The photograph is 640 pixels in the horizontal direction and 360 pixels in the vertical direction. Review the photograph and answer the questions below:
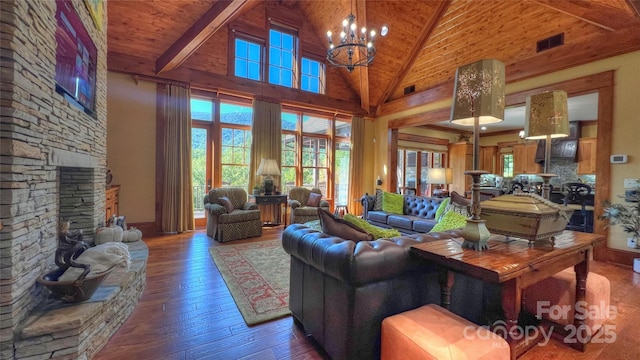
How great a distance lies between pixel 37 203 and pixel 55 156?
1.35ft

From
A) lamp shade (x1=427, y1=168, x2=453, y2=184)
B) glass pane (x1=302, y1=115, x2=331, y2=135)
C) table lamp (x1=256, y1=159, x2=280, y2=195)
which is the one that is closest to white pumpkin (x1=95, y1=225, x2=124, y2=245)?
table lamp (x1=256, y1=159, x2=280, y2=195)

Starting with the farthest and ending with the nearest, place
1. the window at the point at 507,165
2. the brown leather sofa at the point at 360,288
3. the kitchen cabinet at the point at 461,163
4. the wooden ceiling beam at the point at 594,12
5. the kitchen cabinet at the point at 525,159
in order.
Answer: the window at the point at 507,165, the kitchen cabinet at the point at 461,163, the kitchen cabinet at the point at 525,159, the wooden ceiling beam at the point at 594,12, the brown leather sofa at the point at 360,288

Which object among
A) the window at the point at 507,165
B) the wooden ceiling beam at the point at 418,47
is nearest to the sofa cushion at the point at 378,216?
the wooden ceiling beam at the point at 418,47

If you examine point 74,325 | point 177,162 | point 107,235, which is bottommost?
point 74,325

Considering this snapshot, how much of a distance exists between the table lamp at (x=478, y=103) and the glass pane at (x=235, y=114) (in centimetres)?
515

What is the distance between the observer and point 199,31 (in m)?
4.29

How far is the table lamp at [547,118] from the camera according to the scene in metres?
1.93

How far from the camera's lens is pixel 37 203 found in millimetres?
1722

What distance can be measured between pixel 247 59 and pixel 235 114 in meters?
1.29

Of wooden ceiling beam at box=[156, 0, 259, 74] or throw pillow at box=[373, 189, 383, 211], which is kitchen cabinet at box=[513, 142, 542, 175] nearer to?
throw pillow at box=[373, 189, 383, 211]

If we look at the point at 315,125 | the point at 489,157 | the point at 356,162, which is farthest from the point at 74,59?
the point at 489,157

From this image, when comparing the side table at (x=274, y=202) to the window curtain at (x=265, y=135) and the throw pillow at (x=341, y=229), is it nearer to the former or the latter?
the window curtain at (x=265, y=135)

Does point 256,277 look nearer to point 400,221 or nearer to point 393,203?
point 400,221

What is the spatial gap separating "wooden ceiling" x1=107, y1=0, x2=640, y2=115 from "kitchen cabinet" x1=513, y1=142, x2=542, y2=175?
4077mm
